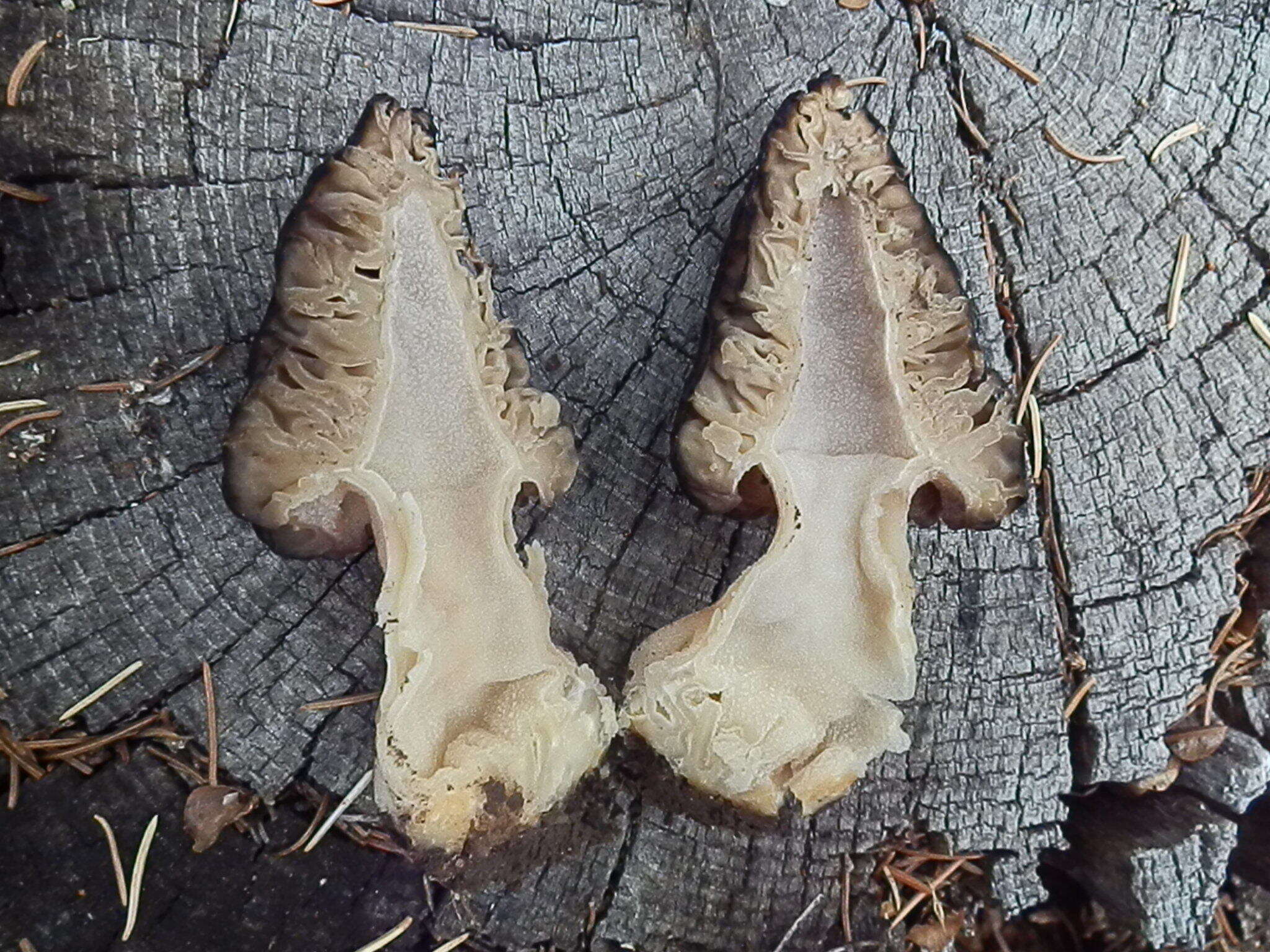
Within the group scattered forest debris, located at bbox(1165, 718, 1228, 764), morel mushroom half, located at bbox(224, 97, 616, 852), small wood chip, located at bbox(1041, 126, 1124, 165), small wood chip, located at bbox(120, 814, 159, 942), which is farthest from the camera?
scattered forest debris, located at bbox(1165, 718, 1228, 764)

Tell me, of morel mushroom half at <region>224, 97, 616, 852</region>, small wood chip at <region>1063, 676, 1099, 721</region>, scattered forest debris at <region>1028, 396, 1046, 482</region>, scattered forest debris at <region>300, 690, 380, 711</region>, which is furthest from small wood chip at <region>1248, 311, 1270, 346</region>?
scattered forest debris at <region>300, 690, 380, 711</region>

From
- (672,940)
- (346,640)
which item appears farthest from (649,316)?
(672,940)

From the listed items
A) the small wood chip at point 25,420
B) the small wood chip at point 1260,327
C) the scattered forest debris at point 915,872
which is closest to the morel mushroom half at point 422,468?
the small wood chip at point 25,420

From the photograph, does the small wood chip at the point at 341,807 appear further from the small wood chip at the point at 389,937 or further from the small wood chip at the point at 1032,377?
the small wood chip at the point at 1032,377

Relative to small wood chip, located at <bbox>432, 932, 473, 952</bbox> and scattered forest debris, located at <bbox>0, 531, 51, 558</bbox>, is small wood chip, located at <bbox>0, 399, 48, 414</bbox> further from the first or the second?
small wood chip, located at <bbox>432, 932, 473, 952</bbox>

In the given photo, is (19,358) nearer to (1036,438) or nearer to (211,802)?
(211,802)

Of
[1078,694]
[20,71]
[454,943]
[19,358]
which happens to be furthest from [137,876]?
[1078,694]
